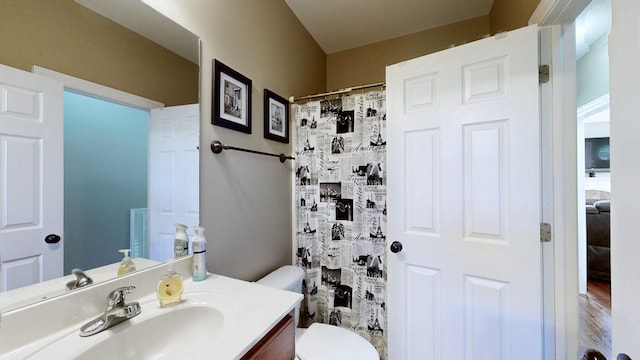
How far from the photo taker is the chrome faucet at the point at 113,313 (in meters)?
0.66

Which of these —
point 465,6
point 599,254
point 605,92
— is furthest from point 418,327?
point 599,254

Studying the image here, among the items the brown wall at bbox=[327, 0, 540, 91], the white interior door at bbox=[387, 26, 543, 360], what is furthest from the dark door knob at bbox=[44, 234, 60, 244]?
the brown wall at bbox=[327, 0, 540, 91]

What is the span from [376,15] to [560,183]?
163 centimetres

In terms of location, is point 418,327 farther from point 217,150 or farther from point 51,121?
point 51,121

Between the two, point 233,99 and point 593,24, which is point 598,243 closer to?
point 593,24

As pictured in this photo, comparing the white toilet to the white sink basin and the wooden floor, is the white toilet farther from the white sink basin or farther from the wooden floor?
the wooden floor

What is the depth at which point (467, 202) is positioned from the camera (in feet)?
4.07

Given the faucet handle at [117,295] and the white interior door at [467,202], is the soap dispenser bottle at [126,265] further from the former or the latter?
the white interior door at [467,202]

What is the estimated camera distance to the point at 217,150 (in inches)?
46.3

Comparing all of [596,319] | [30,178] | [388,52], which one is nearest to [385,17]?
[388,52]

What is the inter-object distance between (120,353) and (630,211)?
1226mm

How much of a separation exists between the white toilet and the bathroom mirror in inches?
28.5

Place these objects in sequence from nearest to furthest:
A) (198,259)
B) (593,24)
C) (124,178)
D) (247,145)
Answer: (124,178) < (198,259) < (247,145) < (593,24)

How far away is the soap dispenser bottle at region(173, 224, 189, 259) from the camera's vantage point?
1018mm
